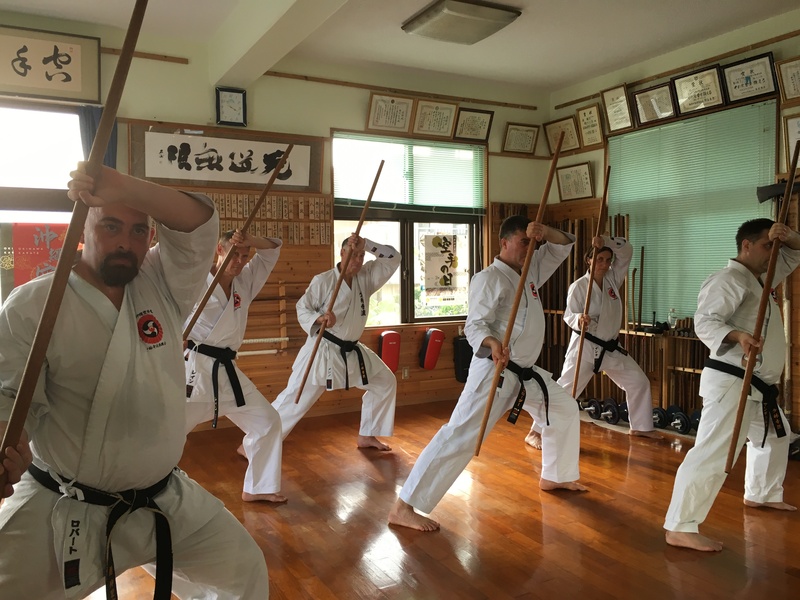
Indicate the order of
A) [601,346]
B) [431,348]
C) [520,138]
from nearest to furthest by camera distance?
[601,346], [431,348], [520,138]

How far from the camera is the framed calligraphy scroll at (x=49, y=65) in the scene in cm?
459

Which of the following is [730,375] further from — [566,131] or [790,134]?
[566,131]

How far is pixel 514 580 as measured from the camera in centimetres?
267

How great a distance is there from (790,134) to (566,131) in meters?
2.27

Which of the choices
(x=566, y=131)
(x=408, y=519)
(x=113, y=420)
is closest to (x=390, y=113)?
(x=566, y=131)

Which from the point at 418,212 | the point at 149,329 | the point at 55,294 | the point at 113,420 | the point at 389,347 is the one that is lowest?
the point at 389,347

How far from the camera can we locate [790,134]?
15.7 feet

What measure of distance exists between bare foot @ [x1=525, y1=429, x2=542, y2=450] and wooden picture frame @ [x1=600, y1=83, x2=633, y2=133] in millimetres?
3171

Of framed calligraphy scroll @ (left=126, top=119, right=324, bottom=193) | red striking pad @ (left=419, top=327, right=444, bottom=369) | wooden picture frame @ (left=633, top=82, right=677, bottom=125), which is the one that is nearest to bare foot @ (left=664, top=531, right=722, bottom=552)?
red striking pad @ (left=419, top=327, right=444, bottom=369)

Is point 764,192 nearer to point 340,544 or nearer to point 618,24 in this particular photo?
point 618,24

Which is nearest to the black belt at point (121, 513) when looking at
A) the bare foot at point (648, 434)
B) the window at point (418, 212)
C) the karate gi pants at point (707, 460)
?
the karate gi pants at point (707, 460)

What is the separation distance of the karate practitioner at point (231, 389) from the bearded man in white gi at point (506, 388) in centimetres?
81

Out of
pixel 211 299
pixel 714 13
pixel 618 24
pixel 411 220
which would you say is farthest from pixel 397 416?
pixel 714 13

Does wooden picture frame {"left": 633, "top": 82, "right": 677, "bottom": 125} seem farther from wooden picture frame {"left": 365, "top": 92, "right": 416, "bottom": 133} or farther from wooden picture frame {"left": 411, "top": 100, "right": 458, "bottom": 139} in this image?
wooden picture frame {"left": 365, "top": 92, "right": 416, "bottom": 133}
